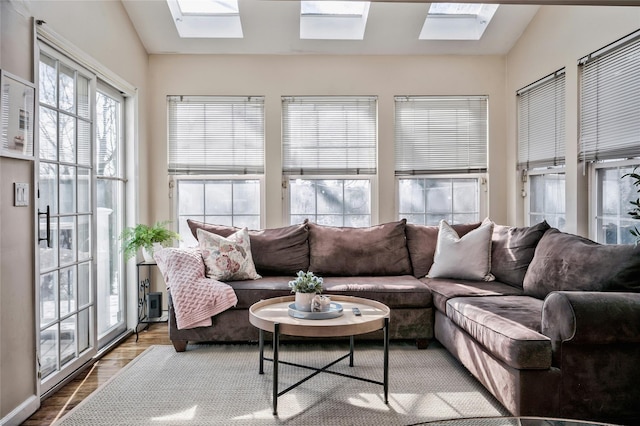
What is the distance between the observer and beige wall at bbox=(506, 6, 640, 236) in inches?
123

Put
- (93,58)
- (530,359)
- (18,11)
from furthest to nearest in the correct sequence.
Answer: (93,58), (18,11), (530,359)

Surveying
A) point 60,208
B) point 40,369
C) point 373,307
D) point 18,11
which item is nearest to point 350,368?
point 373,307

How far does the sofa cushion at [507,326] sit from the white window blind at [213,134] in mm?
2450

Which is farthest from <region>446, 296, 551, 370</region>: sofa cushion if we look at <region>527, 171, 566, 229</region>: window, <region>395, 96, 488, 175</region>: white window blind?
<region>395, 96, 488, 175</region>: white window blind

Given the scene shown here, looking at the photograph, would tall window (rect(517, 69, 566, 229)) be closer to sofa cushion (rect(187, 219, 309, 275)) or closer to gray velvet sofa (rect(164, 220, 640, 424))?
gray velvet sofa (rect(164, 220, 640, 424))

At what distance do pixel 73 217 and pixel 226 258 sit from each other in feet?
3.68

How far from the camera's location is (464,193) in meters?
4.64

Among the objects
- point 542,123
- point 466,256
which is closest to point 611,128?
point 542,123

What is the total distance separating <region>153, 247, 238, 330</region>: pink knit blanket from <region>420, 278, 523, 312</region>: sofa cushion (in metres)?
1.51

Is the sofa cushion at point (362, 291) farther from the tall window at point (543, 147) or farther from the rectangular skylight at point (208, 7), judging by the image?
the rectangular skylight at point (208, 7)

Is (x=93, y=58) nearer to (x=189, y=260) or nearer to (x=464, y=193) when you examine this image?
(x=189, y=260)

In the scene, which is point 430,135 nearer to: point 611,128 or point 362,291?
point 611,128

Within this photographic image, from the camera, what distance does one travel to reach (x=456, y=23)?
4.34 meters

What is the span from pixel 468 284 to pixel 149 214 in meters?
3.01
